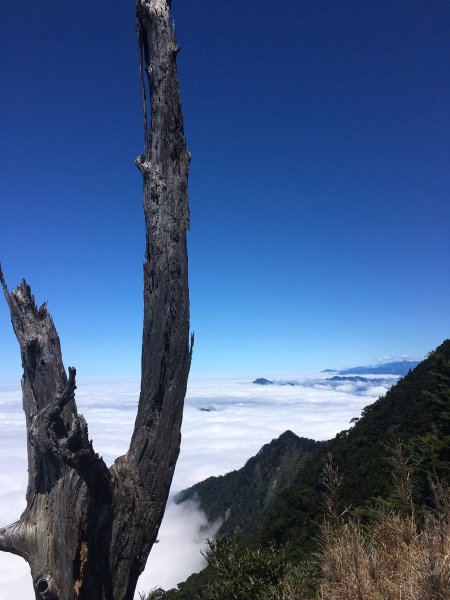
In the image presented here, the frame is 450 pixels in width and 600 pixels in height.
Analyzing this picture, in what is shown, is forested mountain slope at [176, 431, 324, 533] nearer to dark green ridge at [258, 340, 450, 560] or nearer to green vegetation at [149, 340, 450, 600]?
dark green ridge at [258, 340, 450, 560]

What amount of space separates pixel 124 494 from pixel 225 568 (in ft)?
12.8

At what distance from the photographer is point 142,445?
3.44 m

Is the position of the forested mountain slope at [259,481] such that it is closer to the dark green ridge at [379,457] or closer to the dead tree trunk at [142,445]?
the dark green ridge at [379,457]

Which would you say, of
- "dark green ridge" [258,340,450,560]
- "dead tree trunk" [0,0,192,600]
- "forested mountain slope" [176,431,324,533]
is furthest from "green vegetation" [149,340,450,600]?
"forested mountain slope" [176,431,324,533]

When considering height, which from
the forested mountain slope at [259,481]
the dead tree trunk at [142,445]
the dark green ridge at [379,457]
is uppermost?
the dead tree trunk at [142,445]

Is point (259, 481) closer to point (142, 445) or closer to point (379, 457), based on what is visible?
point (379, 457)

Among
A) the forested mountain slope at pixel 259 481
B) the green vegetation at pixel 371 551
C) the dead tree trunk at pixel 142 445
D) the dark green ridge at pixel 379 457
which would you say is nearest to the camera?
the dead tree trunk at pixel 142 445

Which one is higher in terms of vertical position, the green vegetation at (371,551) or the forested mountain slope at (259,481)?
Answer: the green vegetation at (371,551)

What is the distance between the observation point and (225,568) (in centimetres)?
620

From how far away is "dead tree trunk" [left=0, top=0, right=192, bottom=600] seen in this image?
3229mm

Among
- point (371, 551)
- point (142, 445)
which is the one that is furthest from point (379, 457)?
point (142, 445)

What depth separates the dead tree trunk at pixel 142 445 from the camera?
10.6 feet

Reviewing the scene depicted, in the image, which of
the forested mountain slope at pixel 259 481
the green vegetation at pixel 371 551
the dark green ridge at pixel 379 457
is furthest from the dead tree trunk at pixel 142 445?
the forested mountain slope at pixel 259 481

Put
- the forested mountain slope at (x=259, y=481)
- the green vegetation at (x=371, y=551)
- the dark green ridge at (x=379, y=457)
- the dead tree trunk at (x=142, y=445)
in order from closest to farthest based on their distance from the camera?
the dead tree trunk at (x=142, y=445) < the green vegetation at (x=371, y=551) < the dark green ridge at (x=379, y=457) < the forested mountain slope at (x=259, y=481)
